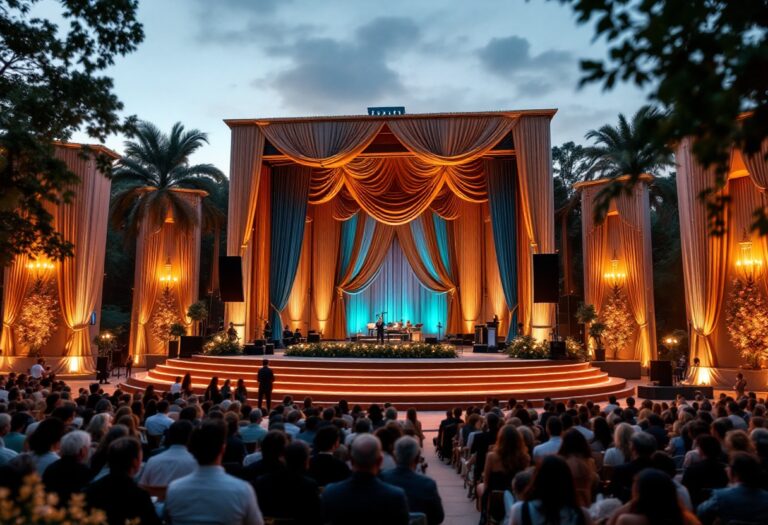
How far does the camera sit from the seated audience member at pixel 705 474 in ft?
12.1

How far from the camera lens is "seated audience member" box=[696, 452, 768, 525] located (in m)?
2.95

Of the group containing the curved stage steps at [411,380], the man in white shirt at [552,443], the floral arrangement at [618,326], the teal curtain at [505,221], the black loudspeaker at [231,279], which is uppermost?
the teal curtain at [505,221]

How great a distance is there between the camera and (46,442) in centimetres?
367

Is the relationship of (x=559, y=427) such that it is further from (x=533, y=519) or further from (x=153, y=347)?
(x=153, y=347)

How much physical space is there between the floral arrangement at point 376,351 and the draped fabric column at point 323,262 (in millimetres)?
6180

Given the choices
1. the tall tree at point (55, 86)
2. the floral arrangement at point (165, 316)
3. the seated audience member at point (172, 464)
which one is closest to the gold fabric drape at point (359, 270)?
the floral arrangement at point (165, 316)

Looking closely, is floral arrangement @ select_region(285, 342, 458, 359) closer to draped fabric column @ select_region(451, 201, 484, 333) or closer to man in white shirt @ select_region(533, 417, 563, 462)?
draped fabric column @ select_region(451, 201, 484, 333)

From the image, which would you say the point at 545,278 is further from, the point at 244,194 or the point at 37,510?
the point at 37,510

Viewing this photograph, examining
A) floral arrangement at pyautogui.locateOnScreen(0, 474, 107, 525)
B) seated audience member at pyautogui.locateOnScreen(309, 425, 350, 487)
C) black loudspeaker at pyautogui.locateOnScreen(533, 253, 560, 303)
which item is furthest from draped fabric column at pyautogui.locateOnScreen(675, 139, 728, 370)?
floral arrangement at pyautogui.locateOnScreen(0, 474, 107, 525)

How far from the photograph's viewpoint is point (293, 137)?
17094 millimetres

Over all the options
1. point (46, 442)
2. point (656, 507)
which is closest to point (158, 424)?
point (46, 442)

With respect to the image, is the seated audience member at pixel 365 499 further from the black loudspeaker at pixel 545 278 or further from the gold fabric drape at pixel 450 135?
the gold fabric drape at pixel 450 135

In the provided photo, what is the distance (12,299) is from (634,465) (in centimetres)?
1786

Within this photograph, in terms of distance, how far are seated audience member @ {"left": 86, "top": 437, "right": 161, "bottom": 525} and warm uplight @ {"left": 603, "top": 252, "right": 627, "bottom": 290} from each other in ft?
59.5
